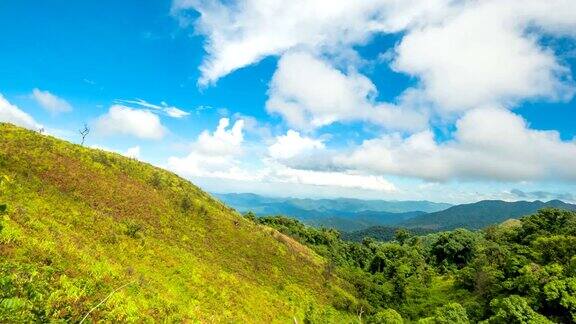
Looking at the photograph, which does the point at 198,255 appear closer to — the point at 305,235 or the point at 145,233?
the point at 145,233

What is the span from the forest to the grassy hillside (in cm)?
1268

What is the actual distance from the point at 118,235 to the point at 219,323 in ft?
43.1

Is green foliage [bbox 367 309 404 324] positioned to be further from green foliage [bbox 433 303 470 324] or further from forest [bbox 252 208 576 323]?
green foliage [bbox 433 303 470 324]

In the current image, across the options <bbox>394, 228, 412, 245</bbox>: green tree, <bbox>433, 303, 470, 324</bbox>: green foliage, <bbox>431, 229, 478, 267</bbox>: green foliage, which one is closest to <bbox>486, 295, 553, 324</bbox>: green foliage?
<bbox>433, 303, 470, 324</bbox>: green foliage

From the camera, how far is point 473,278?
87812mm

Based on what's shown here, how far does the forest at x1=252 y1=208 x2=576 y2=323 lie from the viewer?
1778 inches

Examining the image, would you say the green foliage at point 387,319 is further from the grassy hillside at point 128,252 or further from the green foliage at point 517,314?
the green foliage at point 517,314

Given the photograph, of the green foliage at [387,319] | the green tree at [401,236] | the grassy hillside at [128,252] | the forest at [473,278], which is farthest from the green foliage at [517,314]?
the green tree at [401,236]

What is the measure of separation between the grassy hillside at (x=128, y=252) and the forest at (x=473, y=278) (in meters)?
12.7

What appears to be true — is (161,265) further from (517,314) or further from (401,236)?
(401,236)

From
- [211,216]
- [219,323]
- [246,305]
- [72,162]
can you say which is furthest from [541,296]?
[72,162]

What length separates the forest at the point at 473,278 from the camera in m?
45.2

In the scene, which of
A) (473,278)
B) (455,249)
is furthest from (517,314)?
(455,249)

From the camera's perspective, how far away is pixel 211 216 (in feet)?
200
